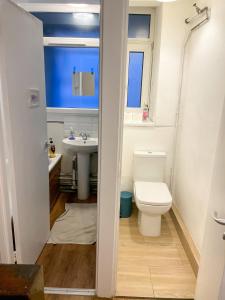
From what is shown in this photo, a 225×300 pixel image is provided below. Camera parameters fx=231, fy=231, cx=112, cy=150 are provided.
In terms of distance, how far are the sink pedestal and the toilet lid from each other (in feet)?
2.63

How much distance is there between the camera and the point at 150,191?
2.42m

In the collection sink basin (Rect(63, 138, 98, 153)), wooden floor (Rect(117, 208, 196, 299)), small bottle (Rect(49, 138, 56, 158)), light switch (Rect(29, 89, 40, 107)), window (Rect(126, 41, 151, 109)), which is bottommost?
wooden floor (Rect(117, 208, 196, 299))

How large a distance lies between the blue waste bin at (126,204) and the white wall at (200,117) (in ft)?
1.89

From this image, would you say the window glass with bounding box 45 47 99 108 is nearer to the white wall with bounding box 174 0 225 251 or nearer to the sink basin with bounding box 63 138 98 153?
the sink basin with bounding box 63 138 98 153

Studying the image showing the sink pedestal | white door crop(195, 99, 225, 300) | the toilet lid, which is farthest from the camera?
the sink pedestal

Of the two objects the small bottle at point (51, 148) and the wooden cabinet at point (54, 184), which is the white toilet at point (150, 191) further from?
the small bottle at point (51, 148)

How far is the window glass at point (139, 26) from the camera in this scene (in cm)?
277

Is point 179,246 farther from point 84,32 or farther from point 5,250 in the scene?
point 84,32

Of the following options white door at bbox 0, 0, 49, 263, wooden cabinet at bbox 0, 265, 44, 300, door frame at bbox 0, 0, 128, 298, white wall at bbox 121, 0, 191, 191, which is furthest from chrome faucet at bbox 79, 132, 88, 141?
wooden cabinet at bbox 0, 265, 44, 300

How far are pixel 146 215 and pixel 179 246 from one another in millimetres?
438

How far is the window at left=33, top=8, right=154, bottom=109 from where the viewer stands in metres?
2.82

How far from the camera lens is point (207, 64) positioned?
6.36 ft

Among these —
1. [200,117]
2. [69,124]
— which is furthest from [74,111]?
[200,117]

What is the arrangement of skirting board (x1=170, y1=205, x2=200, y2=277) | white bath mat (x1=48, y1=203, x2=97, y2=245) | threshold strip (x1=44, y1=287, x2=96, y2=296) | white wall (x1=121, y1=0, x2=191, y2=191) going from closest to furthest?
threshold strip (x1=44, y1=287, x2=96, y2=296) < skirting board (x1=170, y1=205, x2=200, y2=277) < white bath mat (x1=48, y1=203, x2=97, y2=245) < white wall (x1=121, y1=0, x2=191, y2=191)
